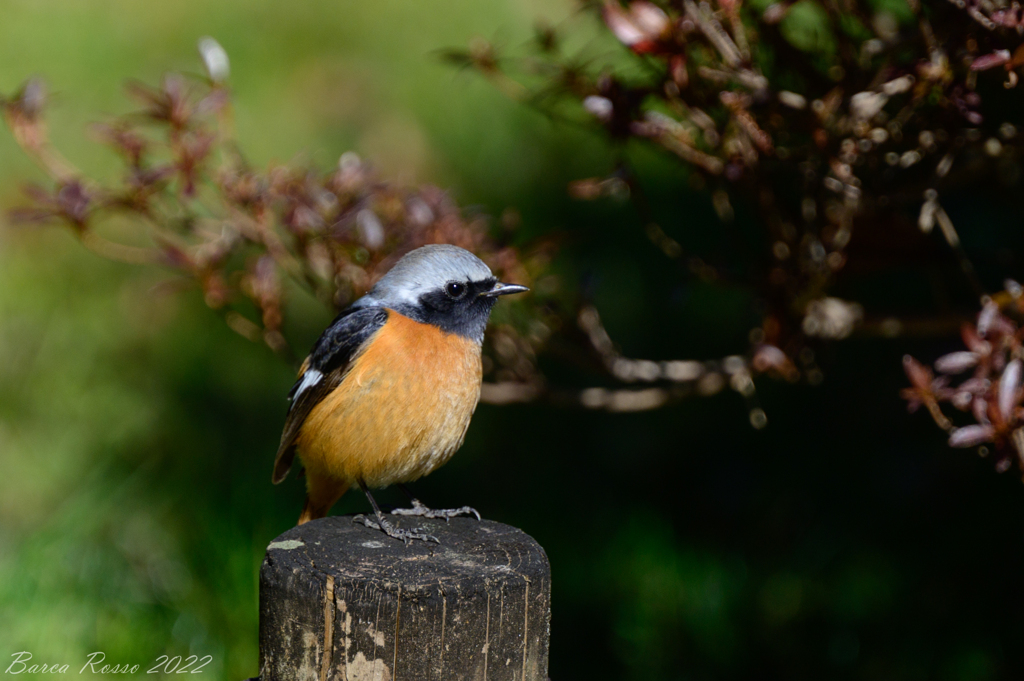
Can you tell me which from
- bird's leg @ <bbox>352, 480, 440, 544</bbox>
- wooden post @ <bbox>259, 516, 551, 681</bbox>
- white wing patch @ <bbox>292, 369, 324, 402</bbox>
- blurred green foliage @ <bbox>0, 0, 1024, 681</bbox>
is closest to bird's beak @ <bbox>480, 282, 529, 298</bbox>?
blurred green foliage @ <bbox>0, 0, 1024, 681</bbox>

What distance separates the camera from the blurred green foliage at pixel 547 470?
4.08m

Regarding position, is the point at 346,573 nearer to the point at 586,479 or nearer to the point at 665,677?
the point at 665,677

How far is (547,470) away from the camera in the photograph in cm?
534

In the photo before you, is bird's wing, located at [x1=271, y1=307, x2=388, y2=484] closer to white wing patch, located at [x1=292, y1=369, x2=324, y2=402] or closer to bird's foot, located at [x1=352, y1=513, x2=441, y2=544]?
white wing patch, located at [x1=292, y1=369, x2=324, y2=402]

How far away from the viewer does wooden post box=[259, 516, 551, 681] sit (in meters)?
2.03

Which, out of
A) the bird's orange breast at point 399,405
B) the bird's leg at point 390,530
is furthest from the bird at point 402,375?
the bird's leg at point 390,530

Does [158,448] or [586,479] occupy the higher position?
[158,448]

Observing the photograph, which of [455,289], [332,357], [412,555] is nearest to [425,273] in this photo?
[455,289]

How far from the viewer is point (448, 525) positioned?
105 inches

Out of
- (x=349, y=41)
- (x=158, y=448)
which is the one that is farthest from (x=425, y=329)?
(x=349, y=41)

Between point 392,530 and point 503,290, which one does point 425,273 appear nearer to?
point 503,290

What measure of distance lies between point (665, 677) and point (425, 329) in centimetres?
185

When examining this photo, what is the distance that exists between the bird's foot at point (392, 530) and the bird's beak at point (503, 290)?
2.62 ft

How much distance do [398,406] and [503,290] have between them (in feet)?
1.62
